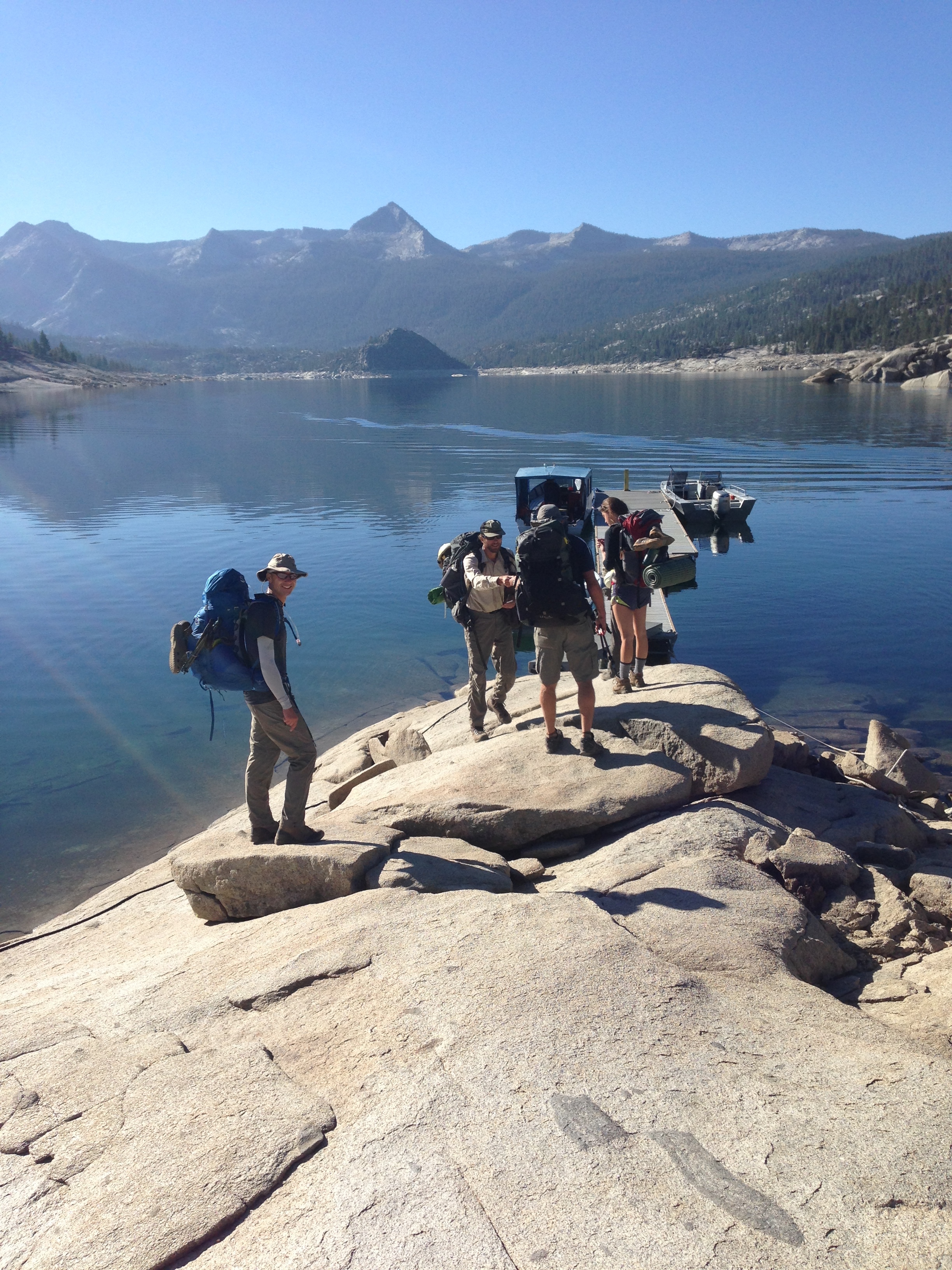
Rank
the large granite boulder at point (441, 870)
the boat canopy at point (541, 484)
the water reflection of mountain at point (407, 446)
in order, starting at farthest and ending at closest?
the water reflection of mountain at point (407, 446) < the boat canopy at point (541, 484) < the large granite boulder at point (441, 870)

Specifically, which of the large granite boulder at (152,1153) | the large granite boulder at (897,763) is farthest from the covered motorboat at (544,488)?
the large granite boulder at (152,1153)

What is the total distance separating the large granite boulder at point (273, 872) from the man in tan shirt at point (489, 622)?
2.92 metres

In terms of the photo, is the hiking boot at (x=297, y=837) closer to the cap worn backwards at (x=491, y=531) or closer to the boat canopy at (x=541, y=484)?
the cap worn backwards at (x=491, y=531)

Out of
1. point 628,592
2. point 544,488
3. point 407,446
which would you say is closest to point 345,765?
point 628,592

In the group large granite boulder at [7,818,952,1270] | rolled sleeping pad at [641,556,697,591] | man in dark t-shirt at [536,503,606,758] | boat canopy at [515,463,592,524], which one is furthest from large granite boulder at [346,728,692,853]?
rolled sleeping pad at [641,556,697,591]

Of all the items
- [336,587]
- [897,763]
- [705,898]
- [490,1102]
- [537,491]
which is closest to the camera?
[490,1102]

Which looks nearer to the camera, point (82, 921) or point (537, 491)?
point (82, 921)

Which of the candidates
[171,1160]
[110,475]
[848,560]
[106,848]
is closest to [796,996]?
[171,1160]

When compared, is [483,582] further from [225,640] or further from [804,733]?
[804,733]

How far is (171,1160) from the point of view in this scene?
12.0ft

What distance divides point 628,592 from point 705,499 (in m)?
28.5

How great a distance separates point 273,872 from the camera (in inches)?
258

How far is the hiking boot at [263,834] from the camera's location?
752cm

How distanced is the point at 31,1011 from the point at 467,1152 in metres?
3.60
